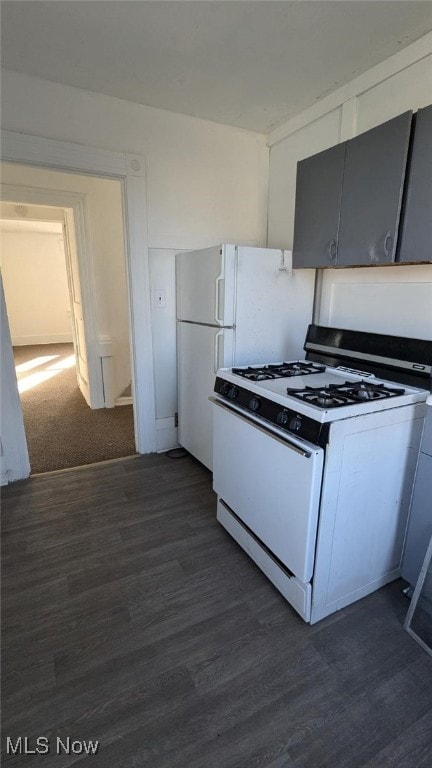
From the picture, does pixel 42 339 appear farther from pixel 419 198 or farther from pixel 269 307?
pixel 419 198

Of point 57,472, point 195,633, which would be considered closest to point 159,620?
point 195,633

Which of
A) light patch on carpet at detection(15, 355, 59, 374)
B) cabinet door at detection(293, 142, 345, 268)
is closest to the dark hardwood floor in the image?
cabinet door at detection(293, 142, 345, 268)

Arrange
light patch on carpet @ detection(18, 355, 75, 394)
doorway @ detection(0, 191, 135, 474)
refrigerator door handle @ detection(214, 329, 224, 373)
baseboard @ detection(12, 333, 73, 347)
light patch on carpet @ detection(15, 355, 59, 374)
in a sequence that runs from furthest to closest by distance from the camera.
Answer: baseboard @ detection(12, 333, 73, 347), light patch on carpet @ detection(15, 355, 59, 374), light patch on carpet @ detection(18, 355, 75, 394), doorway @ detection(0, 191, 135, 474), refrigerator door handle @ detection(214, 329, 224, 373)

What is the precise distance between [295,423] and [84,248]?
3274 mm

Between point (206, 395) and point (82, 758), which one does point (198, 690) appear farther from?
point (206, 395)

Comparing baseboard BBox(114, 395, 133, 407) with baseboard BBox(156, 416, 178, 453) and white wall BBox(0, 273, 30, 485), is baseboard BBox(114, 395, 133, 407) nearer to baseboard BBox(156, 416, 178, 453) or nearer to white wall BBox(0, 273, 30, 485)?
baseboard BBox(156, 416, 178, 453)

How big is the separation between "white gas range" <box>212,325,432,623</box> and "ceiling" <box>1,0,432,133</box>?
1.46 m

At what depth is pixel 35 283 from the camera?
795cm

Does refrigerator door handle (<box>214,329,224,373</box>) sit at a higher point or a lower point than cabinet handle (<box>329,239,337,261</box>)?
lower

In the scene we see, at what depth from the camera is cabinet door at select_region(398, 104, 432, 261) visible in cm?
140

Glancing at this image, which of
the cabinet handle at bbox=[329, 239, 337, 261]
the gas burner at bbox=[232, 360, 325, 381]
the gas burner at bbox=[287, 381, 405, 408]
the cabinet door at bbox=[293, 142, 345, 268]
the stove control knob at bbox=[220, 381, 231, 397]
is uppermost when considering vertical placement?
the cabinet door at bbox=[293, 142, 345, 268]

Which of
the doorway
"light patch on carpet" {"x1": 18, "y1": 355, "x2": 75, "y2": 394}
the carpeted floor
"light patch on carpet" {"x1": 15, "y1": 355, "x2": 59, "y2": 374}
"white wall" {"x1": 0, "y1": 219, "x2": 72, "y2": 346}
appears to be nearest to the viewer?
the carpeted floor

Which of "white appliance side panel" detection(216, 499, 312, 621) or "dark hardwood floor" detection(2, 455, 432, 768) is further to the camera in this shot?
"white appliance side panel" detection(216, 499, 312, 621)

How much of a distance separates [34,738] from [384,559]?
1482 mm
